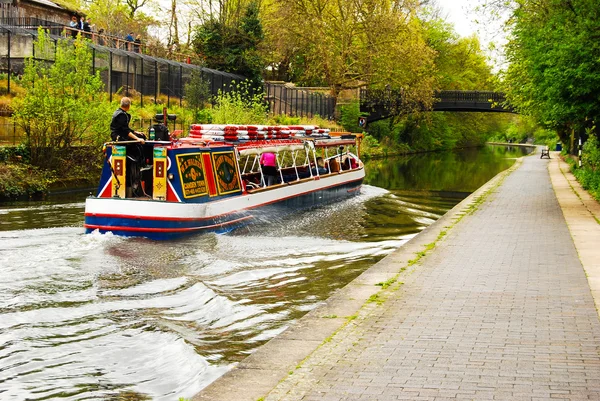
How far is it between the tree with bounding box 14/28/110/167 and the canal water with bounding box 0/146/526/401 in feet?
19.6

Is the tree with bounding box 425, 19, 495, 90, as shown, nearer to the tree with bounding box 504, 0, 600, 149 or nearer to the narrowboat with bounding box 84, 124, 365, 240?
the tree with bounding box 504, 0, 600, 149

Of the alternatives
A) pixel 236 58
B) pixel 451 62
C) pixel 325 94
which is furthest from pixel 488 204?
pixel 451 62

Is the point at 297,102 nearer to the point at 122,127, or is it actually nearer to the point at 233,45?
the point at 233,45

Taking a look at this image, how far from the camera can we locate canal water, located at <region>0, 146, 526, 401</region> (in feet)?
26.7

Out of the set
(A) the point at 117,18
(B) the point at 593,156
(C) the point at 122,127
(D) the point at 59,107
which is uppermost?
(A) the point at 117,18

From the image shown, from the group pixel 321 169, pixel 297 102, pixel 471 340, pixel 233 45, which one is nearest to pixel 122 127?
pixel 471 340

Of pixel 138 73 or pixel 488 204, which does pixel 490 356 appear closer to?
pixel 488 204

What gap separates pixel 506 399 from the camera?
6297 millimetres

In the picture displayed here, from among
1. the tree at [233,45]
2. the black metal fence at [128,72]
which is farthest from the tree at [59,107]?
the tree at [233,45]

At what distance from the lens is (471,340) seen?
8.13 meters

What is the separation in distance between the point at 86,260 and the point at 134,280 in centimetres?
187

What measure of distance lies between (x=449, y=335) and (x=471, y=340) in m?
0.26

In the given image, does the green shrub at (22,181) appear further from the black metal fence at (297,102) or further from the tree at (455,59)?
the tree at (455,59)

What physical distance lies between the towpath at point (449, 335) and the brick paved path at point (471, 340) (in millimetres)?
12
